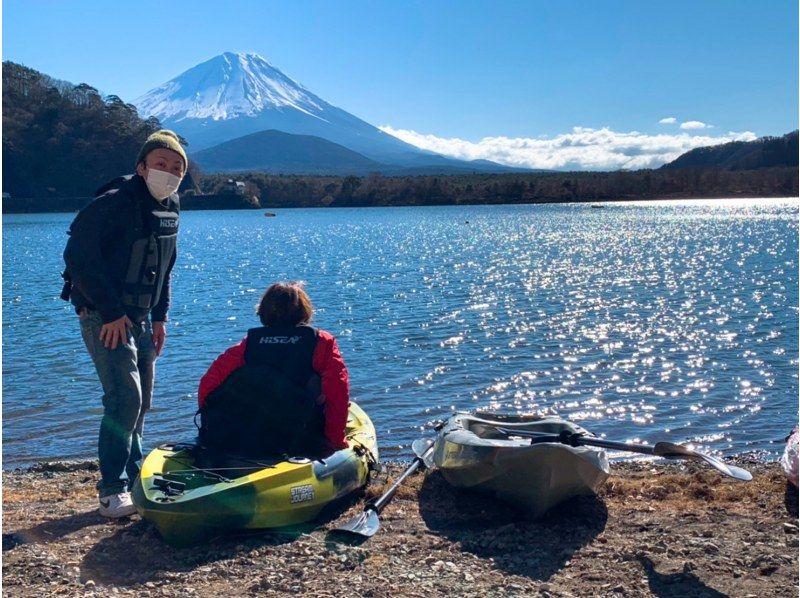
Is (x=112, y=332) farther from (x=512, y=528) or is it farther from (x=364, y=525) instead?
(x=512, y=528)

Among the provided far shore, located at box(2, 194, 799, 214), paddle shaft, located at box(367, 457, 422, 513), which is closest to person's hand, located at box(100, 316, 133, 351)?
paddle shaft, located at box(367, 457, 422, 513)

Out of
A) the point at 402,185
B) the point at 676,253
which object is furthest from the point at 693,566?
the point at 402,185

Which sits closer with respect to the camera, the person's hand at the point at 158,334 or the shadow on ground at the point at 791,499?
the shadow on ground at the point at 791,499

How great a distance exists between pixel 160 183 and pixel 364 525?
2.56 metres

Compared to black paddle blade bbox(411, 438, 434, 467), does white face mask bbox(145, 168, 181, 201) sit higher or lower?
higher

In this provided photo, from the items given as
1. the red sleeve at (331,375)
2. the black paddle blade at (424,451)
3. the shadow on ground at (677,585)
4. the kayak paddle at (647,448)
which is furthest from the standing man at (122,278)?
the shadow on ground at (677,585)

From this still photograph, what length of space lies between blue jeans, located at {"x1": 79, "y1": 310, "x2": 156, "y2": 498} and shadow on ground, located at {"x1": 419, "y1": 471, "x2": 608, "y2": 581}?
80.8 inches

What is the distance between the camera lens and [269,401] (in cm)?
561

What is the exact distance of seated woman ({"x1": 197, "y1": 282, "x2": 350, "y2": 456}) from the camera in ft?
18.5

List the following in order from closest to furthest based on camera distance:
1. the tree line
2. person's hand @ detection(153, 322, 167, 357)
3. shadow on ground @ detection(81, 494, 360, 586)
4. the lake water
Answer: shadow on ground @ detection(81, 494, 360, 586) < person's hand @ detection(153, 322, 167, 357) < the lake water < the tree line

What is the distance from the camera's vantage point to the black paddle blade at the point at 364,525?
5133 mm

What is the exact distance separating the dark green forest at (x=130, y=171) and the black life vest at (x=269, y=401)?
10207 cm

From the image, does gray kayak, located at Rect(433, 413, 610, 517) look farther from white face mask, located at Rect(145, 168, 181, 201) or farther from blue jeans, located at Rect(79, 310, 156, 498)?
white face mask, located at Rect(145, 168, 181, 201)

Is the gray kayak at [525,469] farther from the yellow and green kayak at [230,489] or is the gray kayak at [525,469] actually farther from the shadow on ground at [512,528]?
the yellow and green kayak at [230,489]
